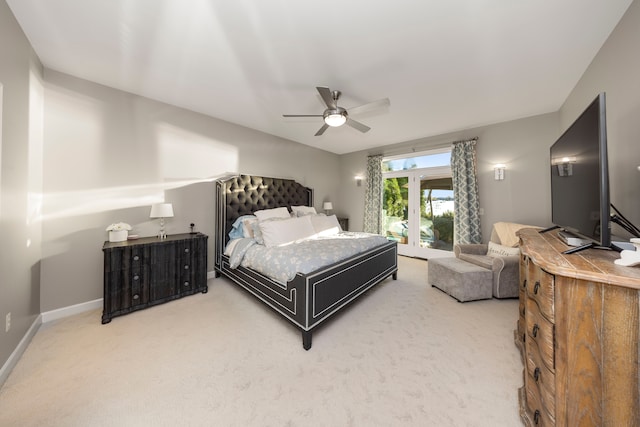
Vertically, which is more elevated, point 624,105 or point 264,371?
point 624,105

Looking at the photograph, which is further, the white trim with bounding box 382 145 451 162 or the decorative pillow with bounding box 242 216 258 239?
the white trim with bounding box 382 145 451 162

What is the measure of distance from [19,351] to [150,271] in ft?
3.35

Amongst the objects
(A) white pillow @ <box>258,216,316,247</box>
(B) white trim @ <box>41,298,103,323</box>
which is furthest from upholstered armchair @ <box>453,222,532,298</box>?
(B) white trim @ <box>41,298,103,323</box>

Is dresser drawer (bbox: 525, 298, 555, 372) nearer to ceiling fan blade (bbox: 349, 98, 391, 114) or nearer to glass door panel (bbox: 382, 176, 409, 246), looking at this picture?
ceiling fan blade (bbox: 349, 98, 391, 114)

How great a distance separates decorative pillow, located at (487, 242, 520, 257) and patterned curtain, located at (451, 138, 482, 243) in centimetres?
62

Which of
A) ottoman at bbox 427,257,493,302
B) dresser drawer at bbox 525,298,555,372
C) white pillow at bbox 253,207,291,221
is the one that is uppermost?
white pillow at bbox 253,207,291,221

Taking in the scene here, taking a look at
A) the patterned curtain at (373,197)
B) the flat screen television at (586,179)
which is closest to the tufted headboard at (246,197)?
the patterned curtain at (373,197)

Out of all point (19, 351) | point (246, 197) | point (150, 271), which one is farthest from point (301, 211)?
point (19, 351)

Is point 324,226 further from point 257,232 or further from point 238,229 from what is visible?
point 238,229

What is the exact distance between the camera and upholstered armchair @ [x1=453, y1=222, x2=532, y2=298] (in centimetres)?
286

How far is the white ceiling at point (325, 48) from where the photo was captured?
1622 millimetres

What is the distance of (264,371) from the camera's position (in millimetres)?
1677

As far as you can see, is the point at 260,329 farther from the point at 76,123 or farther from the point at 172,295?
the point at 76,123

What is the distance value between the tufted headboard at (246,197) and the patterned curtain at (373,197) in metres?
1.82
